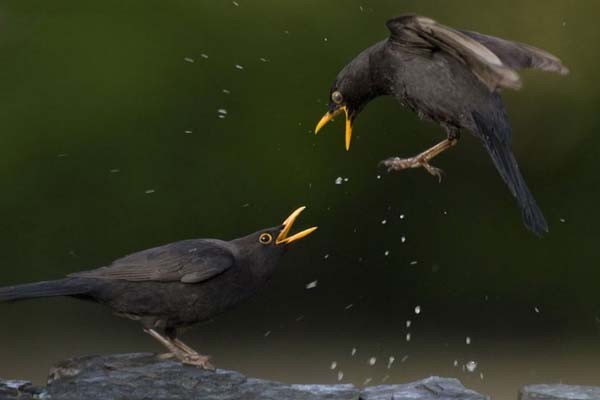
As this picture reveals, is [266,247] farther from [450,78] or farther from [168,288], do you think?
[450,78]

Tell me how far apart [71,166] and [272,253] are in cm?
313

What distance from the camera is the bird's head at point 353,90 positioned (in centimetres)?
782

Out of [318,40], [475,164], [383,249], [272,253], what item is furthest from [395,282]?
[272,253]

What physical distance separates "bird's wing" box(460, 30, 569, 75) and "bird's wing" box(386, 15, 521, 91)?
62 millimetres

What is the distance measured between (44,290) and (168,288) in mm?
531

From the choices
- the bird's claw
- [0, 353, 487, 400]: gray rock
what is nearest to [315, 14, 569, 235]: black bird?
[0, 353, 487, 400]: gray rock

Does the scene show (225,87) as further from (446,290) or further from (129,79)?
(446,290)

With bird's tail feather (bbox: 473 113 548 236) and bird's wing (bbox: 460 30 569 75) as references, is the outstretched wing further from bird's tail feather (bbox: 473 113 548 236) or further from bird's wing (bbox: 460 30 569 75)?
bird's tail feather (bbox: 473 113 548 236)

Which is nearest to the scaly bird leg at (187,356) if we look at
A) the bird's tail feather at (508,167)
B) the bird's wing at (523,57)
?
the bird's tail feather at (508,167)

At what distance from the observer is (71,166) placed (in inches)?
410

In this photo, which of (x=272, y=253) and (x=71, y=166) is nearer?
(x=272, y=253)

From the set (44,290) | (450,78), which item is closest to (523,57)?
(450,78)

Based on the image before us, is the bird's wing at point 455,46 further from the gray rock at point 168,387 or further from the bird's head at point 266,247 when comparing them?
the gray rock at point 168,387

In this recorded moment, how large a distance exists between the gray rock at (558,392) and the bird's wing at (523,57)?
1405 mm
